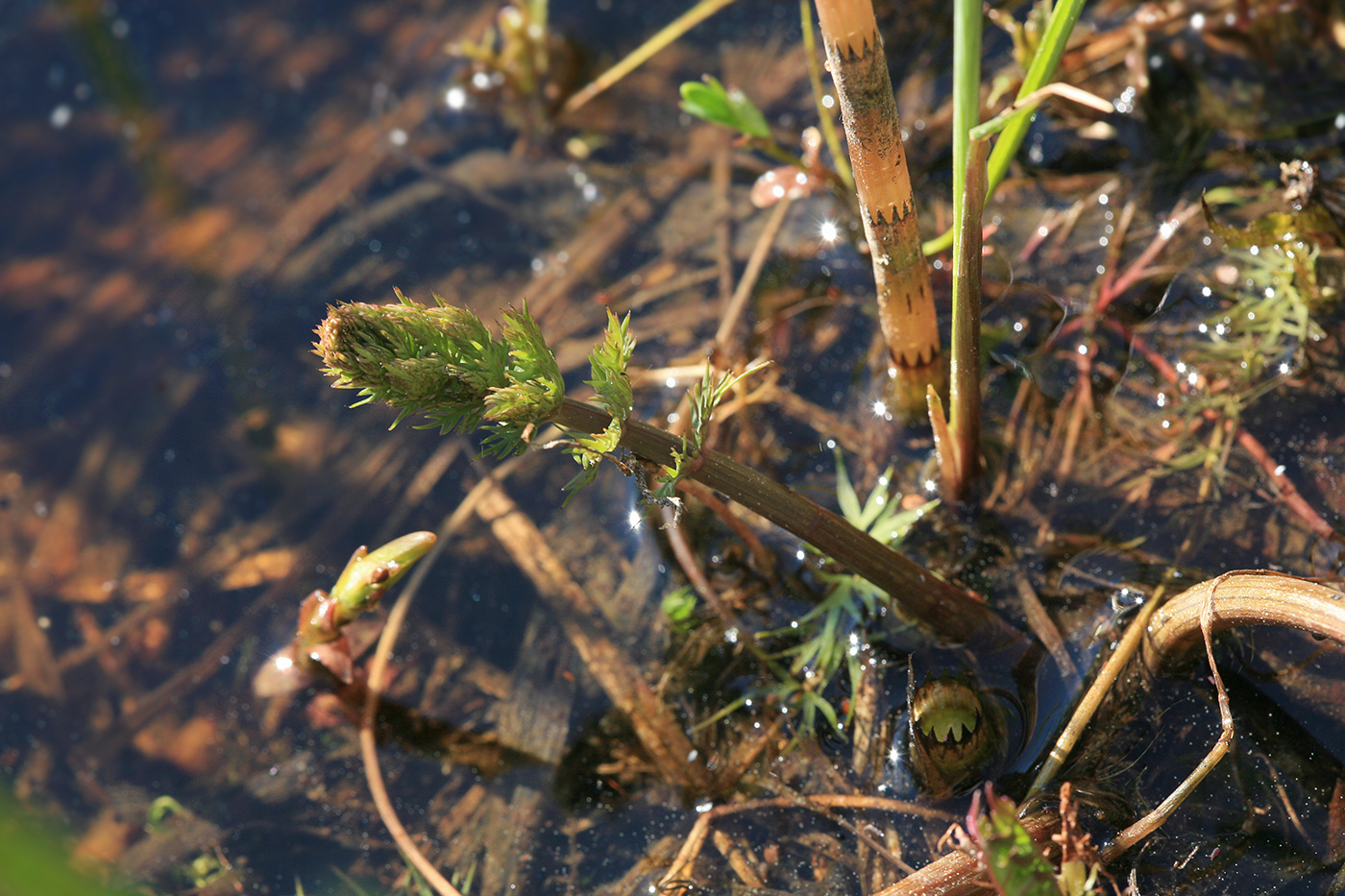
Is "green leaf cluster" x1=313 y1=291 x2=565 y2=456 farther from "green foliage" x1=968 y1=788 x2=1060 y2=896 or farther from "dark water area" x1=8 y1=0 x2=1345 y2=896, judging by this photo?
"dark water area" x1=8 y1=0 x2=1345 y2=896

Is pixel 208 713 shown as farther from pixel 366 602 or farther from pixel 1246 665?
pixel 1246 665

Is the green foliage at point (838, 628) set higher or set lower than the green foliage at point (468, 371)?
lower

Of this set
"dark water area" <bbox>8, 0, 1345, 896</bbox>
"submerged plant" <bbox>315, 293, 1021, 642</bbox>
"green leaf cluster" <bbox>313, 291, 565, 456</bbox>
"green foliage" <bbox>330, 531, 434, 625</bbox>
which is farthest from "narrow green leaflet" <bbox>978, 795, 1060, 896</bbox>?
"green foliage" <bbox>330, 531, 434, 625</bbox>

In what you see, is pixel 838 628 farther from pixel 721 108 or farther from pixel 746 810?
pixel 721 108

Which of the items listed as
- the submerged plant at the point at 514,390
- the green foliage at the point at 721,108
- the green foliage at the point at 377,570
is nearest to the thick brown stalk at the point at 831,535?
the submerged plant at the point at 514,390

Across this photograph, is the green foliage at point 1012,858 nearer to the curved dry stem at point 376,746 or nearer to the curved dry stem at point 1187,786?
the curved dry stem at point 1187,786
